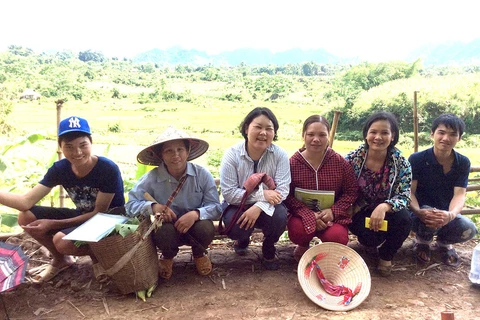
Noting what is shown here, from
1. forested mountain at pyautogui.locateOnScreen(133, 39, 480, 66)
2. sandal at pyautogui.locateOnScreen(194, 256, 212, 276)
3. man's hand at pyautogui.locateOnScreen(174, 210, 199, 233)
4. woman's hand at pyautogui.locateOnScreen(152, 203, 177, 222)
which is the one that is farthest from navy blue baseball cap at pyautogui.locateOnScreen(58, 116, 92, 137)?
forested mountain at pyautogui.locateOnScreen(133, 39, 480, 66)

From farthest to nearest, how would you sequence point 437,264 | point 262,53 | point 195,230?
point 262,53
point 437,264
point 195,230

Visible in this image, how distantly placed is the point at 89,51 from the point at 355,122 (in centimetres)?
3389

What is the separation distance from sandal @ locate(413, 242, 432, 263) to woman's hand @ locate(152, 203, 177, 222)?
76.8 inches

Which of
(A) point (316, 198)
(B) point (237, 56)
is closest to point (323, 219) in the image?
(A) point (316, 198)

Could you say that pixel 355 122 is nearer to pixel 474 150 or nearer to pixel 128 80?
pixel 474 150

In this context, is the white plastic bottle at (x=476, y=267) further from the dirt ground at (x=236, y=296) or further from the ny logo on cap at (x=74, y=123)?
the ny logo on cap at (x=74, y=123)

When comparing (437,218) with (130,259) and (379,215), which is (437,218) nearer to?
(379,215)

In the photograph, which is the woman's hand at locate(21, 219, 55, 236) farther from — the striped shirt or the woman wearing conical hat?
the striped shirt

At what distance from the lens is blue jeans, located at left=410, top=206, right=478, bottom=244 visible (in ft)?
9.13

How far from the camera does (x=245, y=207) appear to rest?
259cm

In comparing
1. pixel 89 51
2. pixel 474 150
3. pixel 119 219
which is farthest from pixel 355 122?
pixel 89 51

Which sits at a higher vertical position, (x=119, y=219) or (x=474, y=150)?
(x=119, y=219)

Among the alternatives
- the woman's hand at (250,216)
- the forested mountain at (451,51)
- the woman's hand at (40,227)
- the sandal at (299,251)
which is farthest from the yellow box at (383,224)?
the forested mountain at (451,51)

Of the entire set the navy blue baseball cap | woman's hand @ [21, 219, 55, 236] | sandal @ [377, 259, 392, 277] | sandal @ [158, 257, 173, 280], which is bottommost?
sandal @ [377, 259, 392, 277]
